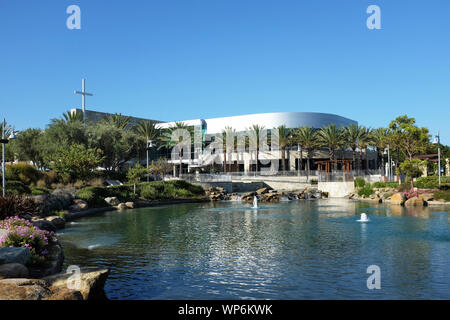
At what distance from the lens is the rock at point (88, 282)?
8.30m

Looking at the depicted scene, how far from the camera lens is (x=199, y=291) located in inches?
372

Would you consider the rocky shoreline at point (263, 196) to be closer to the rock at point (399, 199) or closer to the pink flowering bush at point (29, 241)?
the rock at point (399, 199)

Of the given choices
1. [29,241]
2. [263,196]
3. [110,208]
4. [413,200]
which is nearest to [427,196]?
[413,200]

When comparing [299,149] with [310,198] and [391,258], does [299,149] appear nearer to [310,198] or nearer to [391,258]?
[310,198]

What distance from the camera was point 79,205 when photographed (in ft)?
102

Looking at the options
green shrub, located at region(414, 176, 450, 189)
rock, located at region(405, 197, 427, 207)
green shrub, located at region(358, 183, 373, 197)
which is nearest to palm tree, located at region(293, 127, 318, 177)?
green shrub, located at region(358, 183, 373, 197)

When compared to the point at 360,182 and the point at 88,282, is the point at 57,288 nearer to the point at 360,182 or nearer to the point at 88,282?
the point at 88,282

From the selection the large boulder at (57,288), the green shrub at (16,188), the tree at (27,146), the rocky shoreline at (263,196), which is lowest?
the rocky shoreline at (263,196)

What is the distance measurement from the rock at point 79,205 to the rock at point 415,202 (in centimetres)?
2651

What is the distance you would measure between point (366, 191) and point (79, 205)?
100ft

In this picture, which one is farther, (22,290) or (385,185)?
(385,185)

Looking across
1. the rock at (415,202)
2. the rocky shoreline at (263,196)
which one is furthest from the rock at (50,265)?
the rocky shoreline at (263,196)

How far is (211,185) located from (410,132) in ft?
84.3

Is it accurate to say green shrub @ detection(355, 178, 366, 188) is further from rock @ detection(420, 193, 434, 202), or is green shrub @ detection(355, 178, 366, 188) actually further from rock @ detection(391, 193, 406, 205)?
rock @ detection(420, 193, 434, 202)
